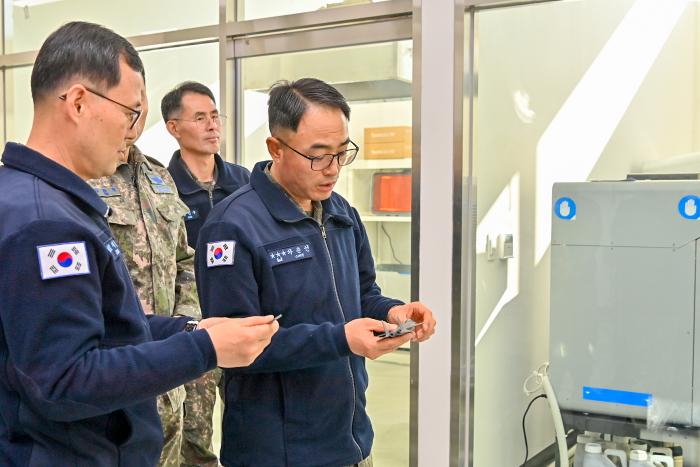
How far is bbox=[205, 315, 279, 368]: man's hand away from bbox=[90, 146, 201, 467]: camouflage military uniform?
0.85 meters

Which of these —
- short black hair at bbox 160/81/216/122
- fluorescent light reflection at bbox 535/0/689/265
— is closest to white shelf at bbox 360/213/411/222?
fluorescent light reflection at bbox 535/0/689/265

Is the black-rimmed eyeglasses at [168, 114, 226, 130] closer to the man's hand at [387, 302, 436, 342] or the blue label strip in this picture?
the man's hand at [387, 302, 436, 342]

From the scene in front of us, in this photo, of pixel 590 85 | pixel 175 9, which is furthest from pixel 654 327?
pixel 175 9

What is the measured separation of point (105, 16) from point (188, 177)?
147 cm

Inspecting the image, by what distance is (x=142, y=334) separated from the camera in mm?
1147

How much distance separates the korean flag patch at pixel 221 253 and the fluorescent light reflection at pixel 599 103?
1.41 meters

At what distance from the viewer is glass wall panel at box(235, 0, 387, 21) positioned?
111 inches

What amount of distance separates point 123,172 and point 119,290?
41.8 inches

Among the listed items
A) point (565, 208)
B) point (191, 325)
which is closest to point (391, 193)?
point (565, 208)

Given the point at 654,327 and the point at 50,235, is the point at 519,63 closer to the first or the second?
the point at 654,327

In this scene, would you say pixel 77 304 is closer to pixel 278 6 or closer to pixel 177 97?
pixel 177 97

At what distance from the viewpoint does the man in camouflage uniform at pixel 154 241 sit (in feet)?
6.39

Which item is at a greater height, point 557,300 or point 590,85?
point 590,85

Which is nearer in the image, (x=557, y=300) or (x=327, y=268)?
(x=327, y=268)
